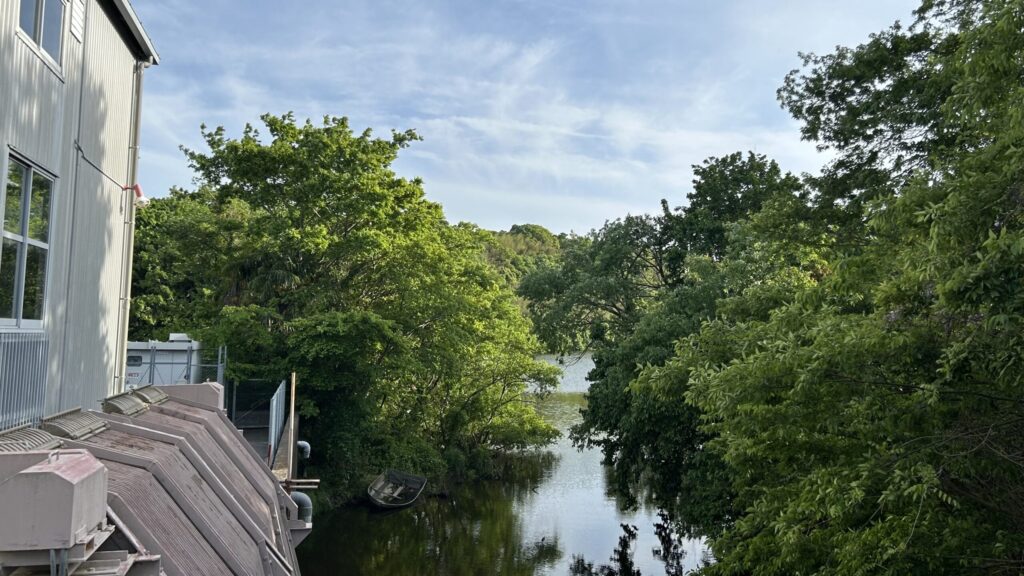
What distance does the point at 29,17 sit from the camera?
6715 millimetres

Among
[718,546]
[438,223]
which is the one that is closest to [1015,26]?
[718,546]

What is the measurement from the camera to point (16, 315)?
21.9ft

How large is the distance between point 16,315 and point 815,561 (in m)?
8.16

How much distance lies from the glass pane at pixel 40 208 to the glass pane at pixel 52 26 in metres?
1.17

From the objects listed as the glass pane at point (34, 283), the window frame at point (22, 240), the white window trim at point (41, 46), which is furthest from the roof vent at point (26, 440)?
the white window trim at point (41, 46)

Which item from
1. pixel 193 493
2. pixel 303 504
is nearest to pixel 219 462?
pixel 193 493

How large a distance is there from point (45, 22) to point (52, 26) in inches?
7.5

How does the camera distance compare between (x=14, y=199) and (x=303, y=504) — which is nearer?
(x=14, y=199)

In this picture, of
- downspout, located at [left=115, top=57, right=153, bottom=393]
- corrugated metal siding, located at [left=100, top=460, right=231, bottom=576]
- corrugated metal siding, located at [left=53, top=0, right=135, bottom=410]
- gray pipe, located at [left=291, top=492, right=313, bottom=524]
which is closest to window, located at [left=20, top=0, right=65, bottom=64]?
corrugated metal siding, located at [left=53, top=0, right=135, bottom=410]

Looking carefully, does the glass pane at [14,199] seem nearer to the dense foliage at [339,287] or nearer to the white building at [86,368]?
the white building at [86,368]

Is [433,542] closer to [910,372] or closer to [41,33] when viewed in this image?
[910,372]

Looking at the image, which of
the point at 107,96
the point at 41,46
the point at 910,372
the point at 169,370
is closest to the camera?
the point at 41,46

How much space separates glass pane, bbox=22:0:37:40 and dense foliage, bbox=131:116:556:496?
18038 mm

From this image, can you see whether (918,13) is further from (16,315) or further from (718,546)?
(16,315)
